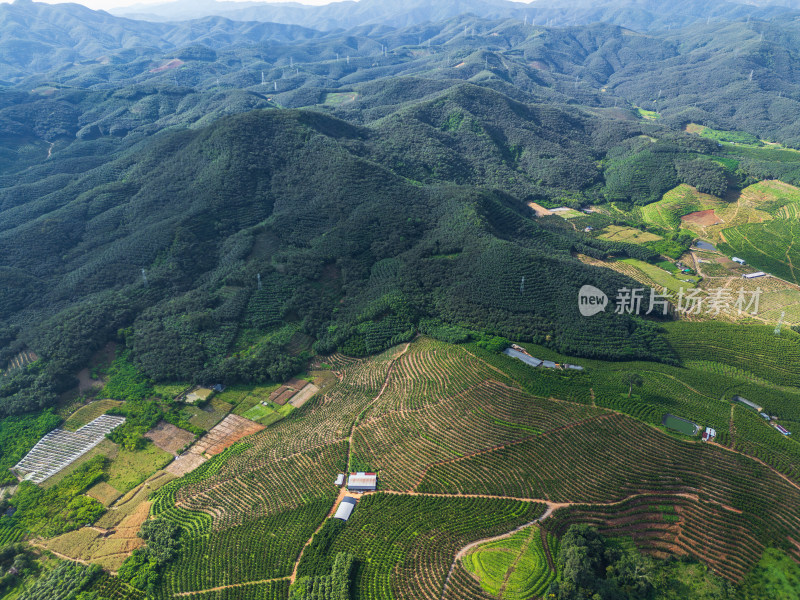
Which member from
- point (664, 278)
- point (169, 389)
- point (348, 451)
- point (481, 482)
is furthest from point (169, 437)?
point (664, 278)

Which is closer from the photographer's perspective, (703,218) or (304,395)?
(304,395)

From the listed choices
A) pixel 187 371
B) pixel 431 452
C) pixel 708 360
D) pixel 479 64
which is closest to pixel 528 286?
pixel 708 360

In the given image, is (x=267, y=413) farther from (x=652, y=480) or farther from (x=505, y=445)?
(x=652, y=480)

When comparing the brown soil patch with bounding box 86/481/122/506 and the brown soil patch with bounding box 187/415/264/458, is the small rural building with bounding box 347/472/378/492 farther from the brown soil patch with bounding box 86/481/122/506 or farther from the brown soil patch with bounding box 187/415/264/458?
the brown soil patch with bounding box 86/481/122/506

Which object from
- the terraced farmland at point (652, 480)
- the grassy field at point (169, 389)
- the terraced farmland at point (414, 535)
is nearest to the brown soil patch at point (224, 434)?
the grassy field at point (169, 389)

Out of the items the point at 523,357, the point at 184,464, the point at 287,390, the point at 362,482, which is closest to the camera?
the point at 362,482

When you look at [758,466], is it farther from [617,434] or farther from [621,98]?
[621,98]

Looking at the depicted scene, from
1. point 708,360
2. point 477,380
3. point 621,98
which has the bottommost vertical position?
point 708,360
